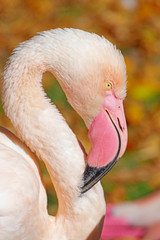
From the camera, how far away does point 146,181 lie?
11.3 feet

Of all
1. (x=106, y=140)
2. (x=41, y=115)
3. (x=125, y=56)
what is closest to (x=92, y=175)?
(x=106, y=140)

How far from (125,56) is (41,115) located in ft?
8.67

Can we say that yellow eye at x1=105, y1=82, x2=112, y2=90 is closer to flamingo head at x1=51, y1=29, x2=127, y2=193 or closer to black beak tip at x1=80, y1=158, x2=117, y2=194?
flamingo head at x1=51, y1=29, x2=127, y2=193

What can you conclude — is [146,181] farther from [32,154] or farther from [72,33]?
[72,33]

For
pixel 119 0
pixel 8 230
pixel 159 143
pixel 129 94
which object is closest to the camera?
pixel 8 230

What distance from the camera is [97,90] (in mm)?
2158

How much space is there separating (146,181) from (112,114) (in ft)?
4.50

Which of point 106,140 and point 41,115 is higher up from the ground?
point 41,115

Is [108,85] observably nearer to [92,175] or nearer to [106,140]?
[106,140]

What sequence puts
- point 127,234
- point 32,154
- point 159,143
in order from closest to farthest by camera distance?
point 32,154 < point 127,234 < point 159,143

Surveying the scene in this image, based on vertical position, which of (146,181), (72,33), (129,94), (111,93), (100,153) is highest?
(72,33)

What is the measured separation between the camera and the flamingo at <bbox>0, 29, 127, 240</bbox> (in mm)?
2094

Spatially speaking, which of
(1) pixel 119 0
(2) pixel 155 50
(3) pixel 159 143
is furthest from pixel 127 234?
(1) pixel 119 0

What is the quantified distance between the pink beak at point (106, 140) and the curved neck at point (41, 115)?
69mm
